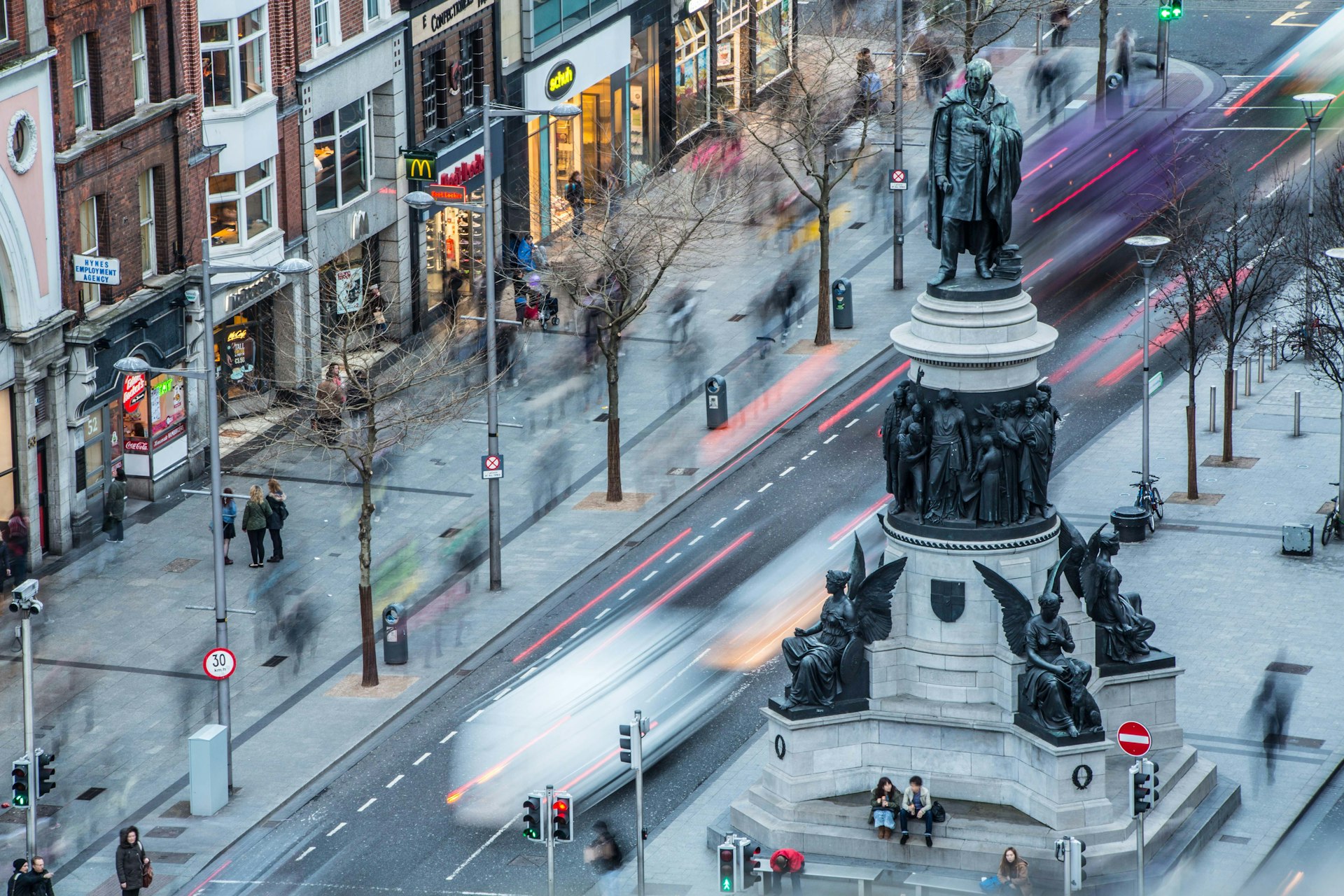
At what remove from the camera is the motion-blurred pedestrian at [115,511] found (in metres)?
66.8

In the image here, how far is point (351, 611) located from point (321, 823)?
428 inches

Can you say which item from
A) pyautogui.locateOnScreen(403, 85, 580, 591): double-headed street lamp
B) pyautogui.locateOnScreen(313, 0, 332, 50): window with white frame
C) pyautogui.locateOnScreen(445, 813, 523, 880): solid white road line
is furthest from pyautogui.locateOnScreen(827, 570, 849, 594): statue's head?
pyautogui.locateOnScreen(313, 0, 332, 50): window with white frame

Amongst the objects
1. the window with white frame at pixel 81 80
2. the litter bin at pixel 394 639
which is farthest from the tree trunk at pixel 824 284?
the litter bin at pixel 394 639

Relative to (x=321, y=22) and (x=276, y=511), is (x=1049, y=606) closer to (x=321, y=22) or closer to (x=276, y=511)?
(x=276, y=511)

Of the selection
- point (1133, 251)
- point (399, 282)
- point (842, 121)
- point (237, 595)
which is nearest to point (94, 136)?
point (237, 595)

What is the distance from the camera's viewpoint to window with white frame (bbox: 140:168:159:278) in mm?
68938

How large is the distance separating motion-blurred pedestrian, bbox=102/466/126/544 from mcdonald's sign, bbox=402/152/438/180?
1371cm

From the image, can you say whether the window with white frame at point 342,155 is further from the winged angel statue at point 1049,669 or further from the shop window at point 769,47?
the winged angel statue at point 1049,669

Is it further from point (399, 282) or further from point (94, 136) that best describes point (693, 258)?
point (94, 136)

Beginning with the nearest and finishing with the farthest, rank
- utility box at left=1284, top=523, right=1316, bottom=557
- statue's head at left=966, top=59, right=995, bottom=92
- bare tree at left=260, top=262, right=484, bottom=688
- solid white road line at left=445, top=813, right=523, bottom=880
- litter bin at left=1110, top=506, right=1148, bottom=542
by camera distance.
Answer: statue's head at left=966, top=59, right=995, bottom=92, solid white road line at left=445, top=813, right=523, bottom=880, bare tree at left=260, top=262, right=484, bottom=688, utility box at left=1284, top=523, right=1316, bottom=557, litter bin at left=1110, top=506, right=1148, bottom=542

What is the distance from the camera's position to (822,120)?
84938 mm

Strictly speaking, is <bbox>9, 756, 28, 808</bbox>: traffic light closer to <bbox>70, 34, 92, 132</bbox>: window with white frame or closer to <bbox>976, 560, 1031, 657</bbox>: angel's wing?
<bbox>976, 560, 1031, 657</bbox>: angel's wing

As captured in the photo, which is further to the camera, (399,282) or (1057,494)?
(399,282)

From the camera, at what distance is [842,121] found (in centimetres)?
8256
